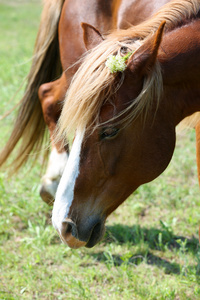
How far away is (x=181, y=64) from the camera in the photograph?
6.12 ft

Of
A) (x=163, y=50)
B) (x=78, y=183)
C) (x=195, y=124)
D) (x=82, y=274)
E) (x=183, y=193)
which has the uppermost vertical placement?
(x=163, y=50)

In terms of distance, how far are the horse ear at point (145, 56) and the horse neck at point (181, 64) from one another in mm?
103

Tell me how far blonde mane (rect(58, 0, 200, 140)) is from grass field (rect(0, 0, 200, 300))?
3.47 ft

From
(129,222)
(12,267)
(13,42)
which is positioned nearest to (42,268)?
(12,267)

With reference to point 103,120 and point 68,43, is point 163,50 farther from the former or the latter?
point 68,43

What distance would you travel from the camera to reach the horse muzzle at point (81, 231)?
1.92m

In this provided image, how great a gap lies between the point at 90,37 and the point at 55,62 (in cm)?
133

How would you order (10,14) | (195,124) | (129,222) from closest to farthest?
(195,124) < (129,222) < (10,14)

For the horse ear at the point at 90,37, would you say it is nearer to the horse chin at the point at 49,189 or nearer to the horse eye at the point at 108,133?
the horse eye at the point at 108,133

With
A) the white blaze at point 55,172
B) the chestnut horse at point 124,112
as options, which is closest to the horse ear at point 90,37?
the chestnut horse at point 124,112

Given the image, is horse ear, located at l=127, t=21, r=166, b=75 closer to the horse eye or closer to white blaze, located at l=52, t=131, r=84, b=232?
the horse eye

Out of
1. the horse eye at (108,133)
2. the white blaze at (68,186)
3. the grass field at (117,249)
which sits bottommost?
the grass field at (117,249)

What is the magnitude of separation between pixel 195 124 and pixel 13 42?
26.3ft

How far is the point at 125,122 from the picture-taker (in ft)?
6.01
